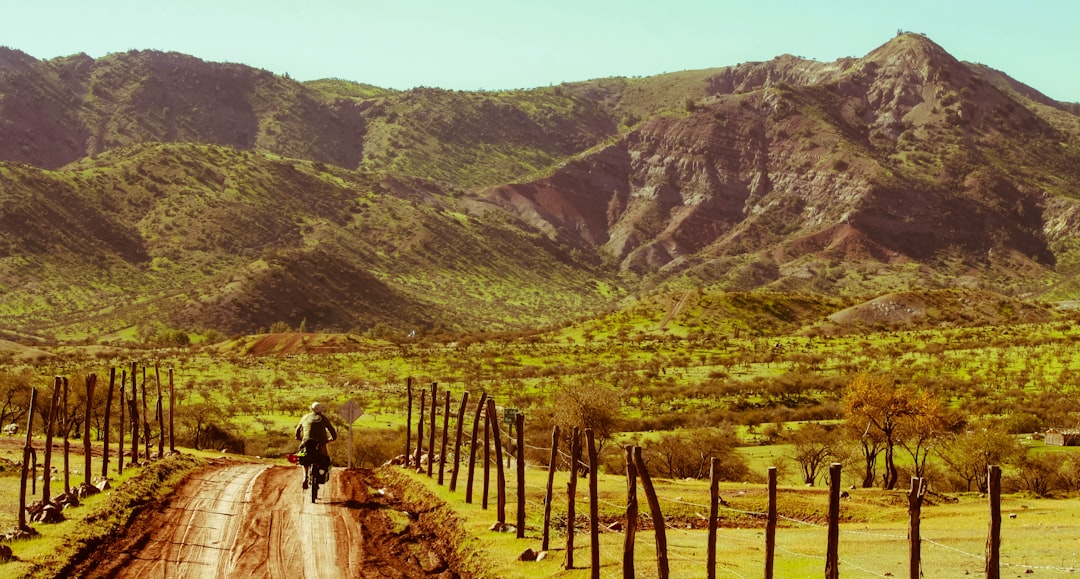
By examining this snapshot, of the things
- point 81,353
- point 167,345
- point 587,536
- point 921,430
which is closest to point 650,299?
point 167,345

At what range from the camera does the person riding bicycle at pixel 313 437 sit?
26.8m

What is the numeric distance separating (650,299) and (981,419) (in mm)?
91283

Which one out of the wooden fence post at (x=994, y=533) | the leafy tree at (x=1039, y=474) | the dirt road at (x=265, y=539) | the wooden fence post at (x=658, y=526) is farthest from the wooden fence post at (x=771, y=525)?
the leafy tree at (x=1039, y=474)

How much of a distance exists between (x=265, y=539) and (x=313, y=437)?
13.1ft

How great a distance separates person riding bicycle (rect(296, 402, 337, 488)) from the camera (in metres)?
26.8

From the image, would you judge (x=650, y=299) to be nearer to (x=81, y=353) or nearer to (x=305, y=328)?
(x=305, y=328)

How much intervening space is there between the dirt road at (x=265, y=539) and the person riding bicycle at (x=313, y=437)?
1157 mm

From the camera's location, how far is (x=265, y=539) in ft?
76.3

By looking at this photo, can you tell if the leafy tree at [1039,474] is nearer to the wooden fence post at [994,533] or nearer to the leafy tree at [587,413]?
the leafy tree at [587,413]

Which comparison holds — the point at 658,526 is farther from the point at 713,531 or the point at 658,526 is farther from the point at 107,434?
the point at 107,434

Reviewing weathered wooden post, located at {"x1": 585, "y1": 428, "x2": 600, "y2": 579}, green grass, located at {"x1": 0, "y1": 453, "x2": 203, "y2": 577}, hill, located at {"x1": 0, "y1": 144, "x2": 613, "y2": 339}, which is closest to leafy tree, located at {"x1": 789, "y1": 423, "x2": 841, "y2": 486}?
green grass, located at {"x1": 0, "y1": 453, "x2": 203, "y2": 577}

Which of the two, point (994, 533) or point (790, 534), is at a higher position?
point (994, 533)

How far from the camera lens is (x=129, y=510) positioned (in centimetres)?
2602

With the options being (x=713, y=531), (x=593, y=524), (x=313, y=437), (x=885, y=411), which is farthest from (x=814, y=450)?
(x=713, y=531)
